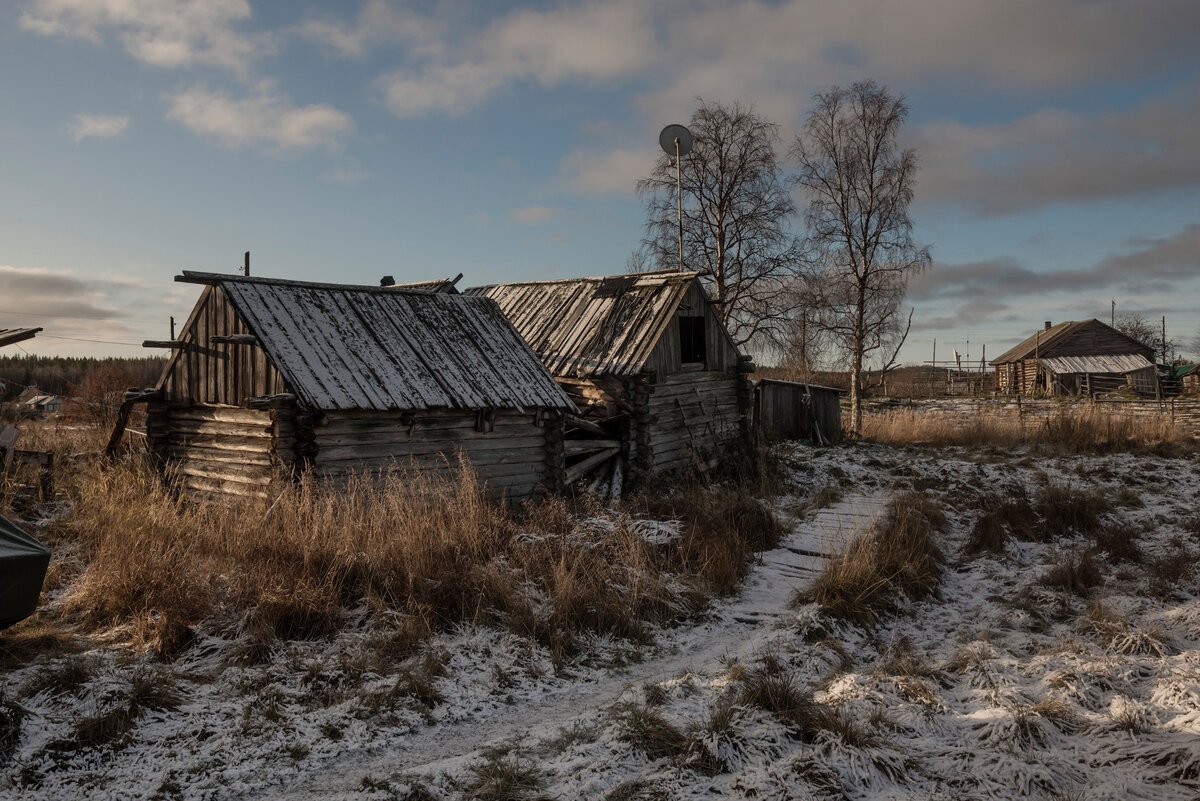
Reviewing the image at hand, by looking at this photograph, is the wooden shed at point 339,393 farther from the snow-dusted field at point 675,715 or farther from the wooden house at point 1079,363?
the wooden house at point 1079,363

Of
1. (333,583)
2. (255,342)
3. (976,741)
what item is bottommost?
(976,741)

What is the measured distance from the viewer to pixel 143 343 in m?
12.1

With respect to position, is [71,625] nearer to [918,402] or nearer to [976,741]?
[976,741]

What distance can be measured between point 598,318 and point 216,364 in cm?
819

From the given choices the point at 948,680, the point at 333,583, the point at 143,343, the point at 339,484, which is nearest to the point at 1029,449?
the point at 948,680

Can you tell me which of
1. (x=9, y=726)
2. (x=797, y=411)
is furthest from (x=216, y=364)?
(x=797, y=411)

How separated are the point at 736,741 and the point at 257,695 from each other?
3.32 m

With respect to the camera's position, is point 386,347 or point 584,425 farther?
point 584,425

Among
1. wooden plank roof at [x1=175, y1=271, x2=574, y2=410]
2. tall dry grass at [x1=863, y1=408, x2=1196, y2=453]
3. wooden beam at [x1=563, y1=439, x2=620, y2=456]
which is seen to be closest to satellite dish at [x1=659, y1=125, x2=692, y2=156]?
wooden plank roof at [x1=175, y1=271, x2=574, y2=410]

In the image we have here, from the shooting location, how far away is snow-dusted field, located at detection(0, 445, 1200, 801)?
4.31 meters

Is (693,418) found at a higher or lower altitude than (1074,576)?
higher

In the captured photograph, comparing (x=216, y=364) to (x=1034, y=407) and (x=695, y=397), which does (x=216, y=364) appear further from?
(x=1034, y=407)

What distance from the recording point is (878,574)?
8.25m

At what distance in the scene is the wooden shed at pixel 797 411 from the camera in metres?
21.2
